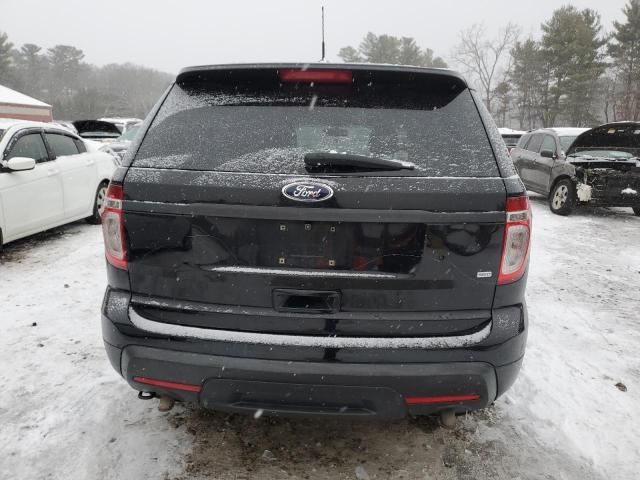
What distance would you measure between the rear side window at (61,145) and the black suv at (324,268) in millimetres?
5589

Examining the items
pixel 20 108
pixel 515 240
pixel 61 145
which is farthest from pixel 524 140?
pixel 20 108

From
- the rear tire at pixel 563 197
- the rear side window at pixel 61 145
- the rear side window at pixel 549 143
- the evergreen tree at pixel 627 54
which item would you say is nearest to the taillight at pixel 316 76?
the rear side window at pixel 61 145

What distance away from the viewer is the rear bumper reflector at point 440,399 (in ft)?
6.56

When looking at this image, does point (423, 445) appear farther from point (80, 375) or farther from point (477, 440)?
point (80, 375)

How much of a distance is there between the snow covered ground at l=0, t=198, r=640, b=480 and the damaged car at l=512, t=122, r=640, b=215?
5.63 metres

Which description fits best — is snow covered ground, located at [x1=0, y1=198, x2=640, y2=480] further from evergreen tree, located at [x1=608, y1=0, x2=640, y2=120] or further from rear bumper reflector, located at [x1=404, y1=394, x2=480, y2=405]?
evergreen tree, located at [x1=608, y1=0, x2=640, y2=120]

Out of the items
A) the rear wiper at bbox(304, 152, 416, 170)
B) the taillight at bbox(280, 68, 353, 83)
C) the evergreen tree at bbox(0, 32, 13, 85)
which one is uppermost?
the evergreen tree at bbox(0, 32, 13, 85)

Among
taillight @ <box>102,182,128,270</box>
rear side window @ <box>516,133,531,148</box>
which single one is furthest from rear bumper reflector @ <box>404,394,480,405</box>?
rear side window @ <box>516,133,531,148</box>

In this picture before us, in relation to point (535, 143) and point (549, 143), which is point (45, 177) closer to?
A: point (549, 143)

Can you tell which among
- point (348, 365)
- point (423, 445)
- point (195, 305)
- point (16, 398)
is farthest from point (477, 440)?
point (16, 398)

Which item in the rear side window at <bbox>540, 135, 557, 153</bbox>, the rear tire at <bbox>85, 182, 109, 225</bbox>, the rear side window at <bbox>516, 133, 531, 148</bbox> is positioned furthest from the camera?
the rear side window at <bbox>516, 133, 531, 148</bbox>

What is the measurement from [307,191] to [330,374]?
0.74 m

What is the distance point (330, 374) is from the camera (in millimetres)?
1954

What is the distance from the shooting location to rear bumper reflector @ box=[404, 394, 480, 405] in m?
2.00
